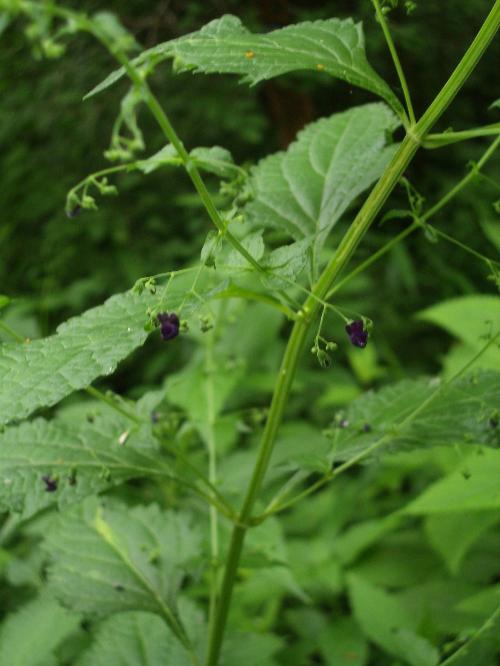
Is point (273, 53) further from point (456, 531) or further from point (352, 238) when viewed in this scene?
point (456, 531)

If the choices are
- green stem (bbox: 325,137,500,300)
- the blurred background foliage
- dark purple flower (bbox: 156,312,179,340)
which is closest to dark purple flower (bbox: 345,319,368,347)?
green stem (bbox: 325,137,500,300)

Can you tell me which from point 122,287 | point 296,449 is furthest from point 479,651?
point 122,287

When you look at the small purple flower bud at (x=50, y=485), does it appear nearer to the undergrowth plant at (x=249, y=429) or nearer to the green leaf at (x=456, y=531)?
the undergrowth plant at (x=249, y=429)

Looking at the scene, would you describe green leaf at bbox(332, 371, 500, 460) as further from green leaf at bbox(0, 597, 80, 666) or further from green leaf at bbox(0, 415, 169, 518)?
green leaf at bbox(0, 597, 80, 666)

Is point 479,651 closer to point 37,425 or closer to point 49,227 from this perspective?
point 37,425

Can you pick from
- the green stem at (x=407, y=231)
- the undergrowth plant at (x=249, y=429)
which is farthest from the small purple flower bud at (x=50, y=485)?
the green stem at (x=407, y=231)

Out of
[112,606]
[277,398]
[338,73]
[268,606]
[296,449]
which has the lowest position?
[268,606]

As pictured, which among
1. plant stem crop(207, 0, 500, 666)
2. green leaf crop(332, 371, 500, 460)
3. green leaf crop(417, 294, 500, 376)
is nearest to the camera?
plant stem crop(207, 0, 500, 666)
